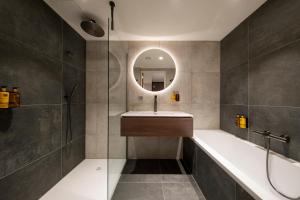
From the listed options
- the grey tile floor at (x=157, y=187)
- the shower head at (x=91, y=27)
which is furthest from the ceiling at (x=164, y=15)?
the grey tile floor at (x=157, y=187)

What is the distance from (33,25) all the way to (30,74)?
492mm

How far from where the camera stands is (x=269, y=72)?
4.63ft

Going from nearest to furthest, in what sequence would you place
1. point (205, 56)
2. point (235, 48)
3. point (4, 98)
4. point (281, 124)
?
point (4, 98), point (281, 124), point (235, 48), point (205, 56)

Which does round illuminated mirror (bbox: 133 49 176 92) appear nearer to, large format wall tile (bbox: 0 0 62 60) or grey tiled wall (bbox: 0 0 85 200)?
grey tiled wall (bbox: 0 0 85 200)

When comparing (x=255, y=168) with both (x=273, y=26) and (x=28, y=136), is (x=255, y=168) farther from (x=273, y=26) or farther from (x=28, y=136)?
(x=28, y=136)

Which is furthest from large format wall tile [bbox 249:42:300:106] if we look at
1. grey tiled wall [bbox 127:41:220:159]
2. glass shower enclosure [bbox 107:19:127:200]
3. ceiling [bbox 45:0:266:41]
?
glass shower enclosure [bbox 107:19:127:200]

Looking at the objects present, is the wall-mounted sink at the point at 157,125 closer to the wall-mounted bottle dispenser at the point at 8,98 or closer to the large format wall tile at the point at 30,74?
the large format wall tile at the point at 30,74

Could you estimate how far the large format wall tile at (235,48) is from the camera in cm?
178

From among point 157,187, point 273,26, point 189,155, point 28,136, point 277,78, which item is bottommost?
point 157,187

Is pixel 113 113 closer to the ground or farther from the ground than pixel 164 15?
closer to the ground

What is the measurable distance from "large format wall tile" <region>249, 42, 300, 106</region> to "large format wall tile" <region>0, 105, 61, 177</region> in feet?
7.82

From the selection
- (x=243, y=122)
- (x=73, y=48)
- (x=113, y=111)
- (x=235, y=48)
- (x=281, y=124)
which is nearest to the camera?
(x=281, y=124)

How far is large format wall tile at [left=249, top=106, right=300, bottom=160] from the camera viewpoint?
1165mm

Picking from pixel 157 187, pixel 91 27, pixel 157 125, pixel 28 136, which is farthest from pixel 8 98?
pixel 157 187
